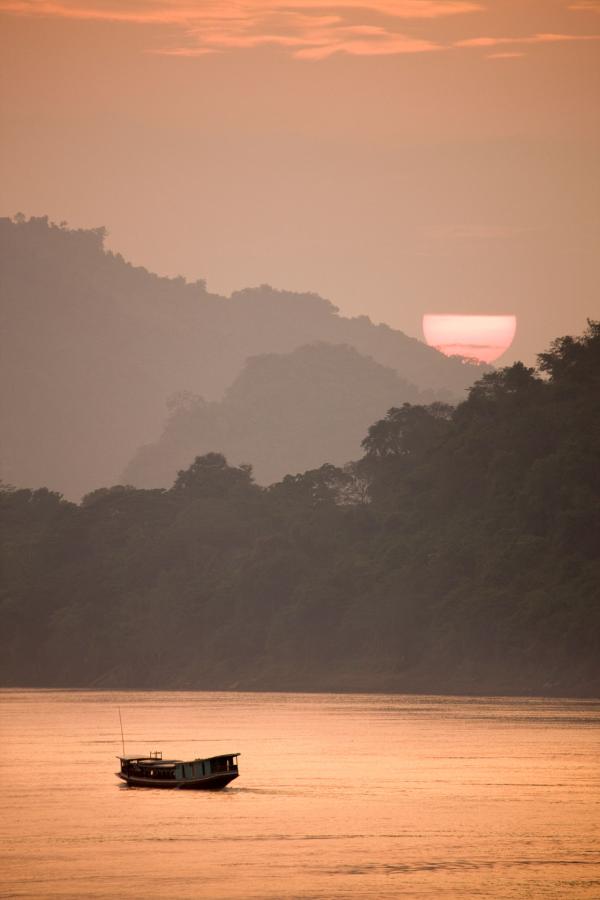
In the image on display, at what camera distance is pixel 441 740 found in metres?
96.8

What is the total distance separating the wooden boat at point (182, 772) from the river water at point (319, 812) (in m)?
0.63

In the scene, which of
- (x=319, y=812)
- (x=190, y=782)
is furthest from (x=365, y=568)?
(x=319, y=812)

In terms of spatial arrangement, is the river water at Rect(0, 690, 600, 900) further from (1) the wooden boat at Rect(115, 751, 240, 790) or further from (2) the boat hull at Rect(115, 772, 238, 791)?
(1) the wooden boat at Rect(115, 751, 240, 790)

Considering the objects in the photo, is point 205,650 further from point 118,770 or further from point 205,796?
point 205,796

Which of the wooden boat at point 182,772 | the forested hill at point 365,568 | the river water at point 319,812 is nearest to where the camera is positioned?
the river water at point 319,812

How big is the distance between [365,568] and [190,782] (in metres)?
82.0

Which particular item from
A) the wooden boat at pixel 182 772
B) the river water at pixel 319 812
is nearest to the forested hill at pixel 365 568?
the river water at pixel 319 812

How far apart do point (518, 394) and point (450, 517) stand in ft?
39.3

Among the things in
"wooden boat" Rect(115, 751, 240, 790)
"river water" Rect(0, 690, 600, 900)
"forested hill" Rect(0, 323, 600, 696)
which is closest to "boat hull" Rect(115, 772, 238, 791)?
"wooden boat" Rect(115, 751, 240, 790)

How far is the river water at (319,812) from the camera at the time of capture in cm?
5303

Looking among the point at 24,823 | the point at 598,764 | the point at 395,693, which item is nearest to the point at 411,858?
the point at 24,823

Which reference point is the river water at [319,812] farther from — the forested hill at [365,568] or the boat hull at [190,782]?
the forested hill at [365,568]

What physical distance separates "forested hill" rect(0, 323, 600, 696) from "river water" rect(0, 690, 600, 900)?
23.9m

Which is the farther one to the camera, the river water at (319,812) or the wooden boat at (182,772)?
the wooden boat at (182,772)
